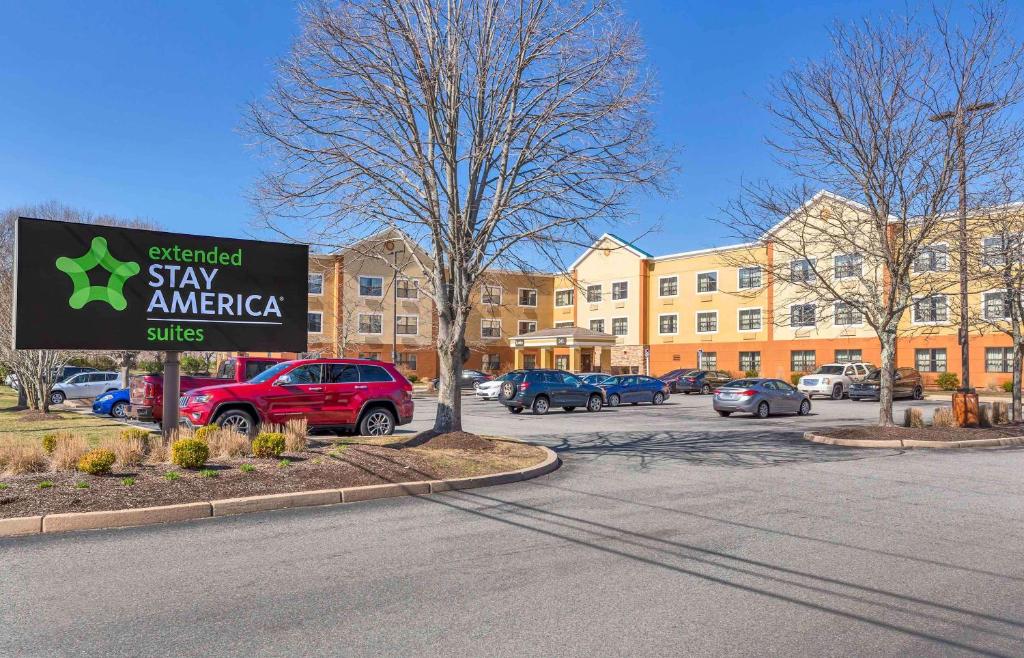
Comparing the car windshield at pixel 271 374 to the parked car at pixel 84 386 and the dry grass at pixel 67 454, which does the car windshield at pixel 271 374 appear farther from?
the parked car at pixel 84 386

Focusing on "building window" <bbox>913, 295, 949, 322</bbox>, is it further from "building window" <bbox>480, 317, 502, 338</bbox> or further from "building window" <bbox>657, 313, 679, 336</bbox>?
"building window" <bbox>480, 317, 502, 338</bbox>

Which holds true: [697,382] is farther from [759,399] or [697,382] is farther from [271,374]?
[271,374]

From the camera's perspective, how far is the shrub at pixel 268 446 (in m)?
11.4

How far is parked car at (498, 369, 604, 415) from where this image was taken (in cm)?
2788

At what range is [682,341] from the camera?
5947cm

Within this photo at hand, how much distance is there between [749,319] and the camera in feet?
181

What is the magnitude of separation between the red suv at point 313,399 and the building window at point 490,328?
160 feet

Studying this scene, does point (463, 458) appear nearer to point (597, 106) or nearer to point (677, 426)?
point (597, 106)

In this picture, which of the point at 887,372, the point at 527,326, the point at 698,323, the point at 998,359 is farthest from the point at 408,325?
the point at 887,372

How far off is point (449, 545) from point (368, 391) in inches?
364

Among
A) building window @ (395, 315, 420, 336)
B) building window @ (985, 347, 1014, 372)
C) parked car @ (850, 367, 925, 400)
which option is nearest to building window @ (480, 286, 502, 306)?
parked car @ (850, 367, 925, 400)

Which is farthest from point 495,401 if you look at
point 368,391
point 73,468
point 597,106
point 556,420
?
point 73,468

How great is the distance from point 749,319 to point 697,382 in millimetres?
10599

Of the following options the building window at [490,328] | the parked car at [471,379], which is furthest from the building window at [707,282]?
the parked car at [471,379]
